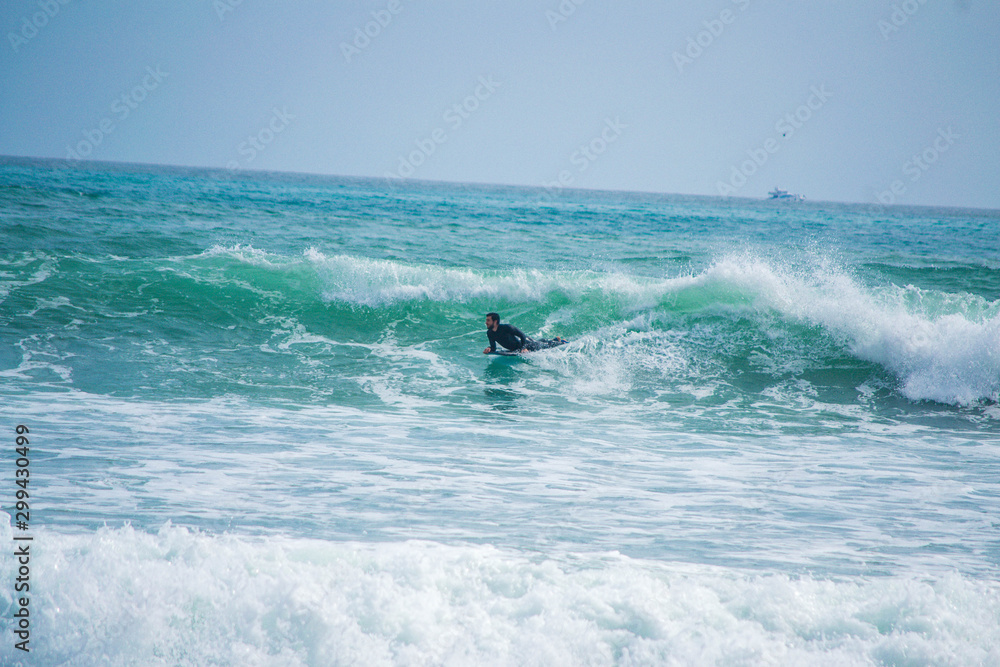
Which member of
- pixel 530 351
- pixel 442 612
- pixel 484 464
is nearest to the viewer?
pixel 442 612

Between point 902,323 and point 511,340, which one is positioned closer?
point 511,340

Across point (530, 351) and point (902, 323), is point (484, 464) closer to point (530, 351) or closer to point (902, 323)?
point (530, 351)

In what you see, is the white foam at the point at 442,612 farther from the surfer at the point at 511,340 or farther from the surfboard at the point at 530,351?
the surfer at the point at 511,340

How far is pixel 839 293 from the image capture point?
13.5 meters

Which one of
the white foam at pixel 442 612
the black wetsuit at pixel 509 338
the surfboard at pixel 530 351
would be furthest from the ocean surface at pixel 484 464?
the black wetsuit at pixel 509 338

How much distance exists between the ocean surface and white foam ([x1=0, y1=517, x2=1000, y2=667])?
2cm

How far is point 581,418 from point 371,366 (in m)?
3.99

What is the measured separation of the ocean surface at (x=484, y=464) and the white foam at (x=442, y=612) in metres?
0.02

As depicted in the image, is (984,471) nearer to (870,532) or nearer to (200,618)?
(870,532)

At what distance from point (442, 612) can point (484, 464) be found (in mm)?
2870

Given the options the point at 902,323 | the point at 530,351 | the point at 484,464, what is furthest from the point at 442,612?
the point at 902,323

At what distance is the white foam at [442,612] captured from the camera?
3.65 meters

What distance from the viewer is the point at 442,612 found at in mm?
3857

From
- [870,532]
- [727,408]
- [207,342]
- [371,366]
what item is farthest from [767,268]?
[207,342]
